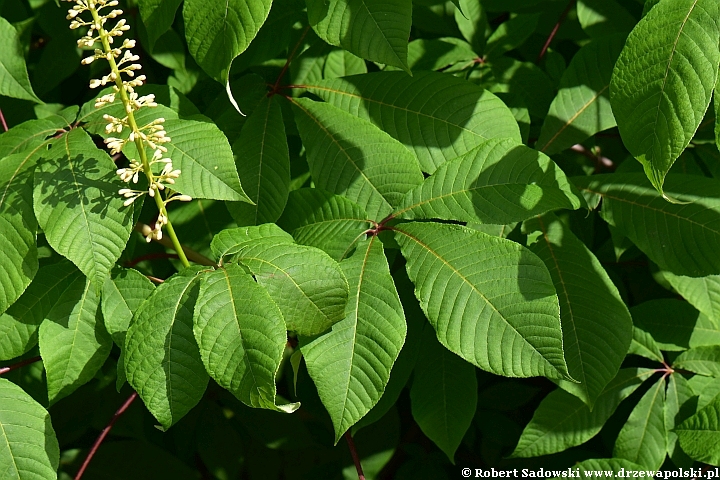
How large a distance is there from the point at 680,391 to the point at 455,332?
88 cm

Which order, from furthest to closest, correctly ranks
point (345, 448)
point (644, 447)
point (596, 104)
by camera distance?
point (345, 448) → point (644, 447) → point (596, 104)

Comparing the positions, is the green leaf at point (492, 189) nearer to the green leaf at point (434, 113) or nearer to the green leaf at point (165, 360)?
the green leaf at point (434, 113)

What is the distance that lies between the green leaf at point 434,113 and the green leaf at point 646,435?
0.78 m

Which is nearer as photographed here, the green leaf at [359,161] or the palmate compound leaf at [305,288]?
the palmate compound leaf at [305,288]

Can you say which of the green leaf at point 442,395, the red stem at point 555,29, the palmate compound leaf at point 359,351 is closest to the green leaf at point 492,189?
the palmate compound leaf at point 359,351

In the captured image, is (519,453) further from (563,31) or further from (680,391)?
(563,31)

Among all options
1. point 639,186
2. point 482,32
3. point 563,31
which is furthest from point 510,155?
point 563,31

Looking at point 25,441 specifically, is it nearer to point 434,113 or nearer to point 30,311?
point 30,311

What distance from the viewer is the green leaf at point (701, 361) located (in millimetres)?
1648

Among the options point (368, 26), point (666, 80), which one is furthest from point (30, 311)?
point (666, 80)

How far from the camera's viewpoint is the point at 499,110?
138cm

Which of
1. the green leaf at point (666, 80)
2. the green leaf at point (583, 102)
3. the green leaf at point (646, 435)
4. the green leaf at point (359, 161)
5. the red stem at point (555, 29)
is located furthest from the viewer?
the red stem at point (555, 29)

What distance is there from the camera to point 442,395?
162 centimetres

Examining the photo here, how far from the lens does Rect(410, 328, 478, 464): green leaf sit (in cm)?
160
